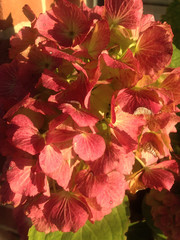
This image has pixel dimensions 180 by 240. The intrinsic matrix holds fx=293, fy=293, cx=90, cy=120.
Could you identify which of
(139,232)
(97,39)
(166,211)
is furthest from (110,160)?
(139,232)

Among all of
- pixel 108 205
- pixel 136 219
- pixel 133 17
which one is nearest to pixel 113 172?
pixel 108 205

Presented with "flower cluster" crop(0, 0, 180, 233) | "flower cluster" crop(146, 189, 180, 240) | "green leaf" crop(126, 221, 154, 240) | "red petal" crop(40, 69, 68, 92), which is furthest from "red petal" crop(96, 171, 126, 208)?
"green leaf" crop(126, 221, 154, 240)

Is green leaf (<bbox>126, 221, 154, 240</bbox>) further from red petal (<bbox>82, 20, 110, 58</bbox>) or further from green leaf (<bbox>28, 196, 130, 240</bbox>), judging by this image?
red petal (<bbox>82, 20, 110, 58</bbox>)

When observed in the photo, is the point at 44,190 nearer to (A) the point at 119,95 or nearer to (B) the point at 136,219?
(A) the point at 119,95

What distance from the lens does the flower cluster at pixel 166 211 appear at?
56 centimetres

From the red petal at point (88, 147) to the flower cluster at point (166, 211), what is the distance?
34cm

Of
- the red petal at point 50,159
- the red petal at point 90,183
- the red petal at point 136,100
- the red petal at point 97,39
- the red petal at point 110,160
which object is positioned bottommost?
the red petal at point 90,183

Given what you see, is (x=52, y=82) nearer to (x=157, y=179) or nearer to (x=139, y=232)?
(x=157, y=179)

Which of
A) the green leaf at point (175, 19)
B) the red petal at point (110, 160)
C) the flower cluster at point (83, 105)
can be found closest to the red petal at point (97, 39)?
the flower cluster at point (83, 105)

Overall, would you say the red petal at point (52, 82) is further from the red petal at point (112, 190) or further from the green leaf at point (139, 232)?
the green leaf at point (139, 232)

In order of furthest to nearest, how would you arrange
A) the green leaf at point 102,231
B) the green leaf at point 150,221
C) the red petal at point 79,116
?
the green leaf at point 150,221 → the green leaf at point 102,231 → the red petal at point 79,116

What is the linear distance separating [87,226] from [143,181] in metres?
0.16

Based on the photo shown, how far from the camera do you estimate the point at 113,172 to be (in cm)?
34

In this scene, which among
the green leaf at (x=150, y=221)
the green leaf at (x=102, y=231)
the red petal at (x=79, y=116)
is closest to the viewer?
the red petal at (x=79, y=116)
